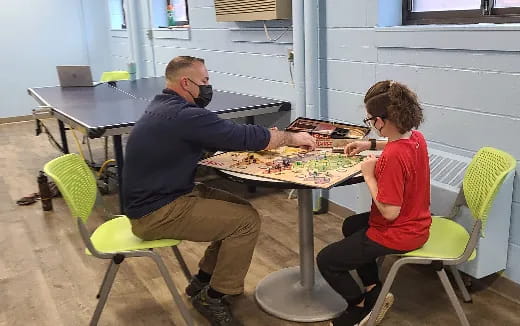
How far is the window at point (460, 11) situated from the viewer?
2.33 metres

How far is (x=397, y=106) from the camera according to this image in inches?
68.7

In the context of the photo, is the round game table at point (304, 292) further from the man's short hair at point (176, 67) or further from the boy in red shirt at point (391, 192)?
the man's short hair at point (176, 67)

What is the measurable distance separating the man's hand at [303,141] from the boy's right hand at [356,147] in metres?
0.14

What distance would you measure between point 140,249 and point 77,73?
364cm

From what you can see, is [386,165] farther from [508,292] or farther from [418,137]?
[508,292]

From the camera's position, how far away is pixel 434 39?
8.13 feet

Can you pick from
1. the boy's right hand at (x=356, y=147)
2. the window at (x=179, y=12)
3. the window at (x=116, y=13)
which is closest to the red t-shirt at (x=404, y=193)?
the boy's right hand at (x=356, y=147)

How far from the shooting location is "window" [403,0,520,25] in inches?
91.9

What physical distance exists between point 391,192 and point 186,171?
79 centimetres

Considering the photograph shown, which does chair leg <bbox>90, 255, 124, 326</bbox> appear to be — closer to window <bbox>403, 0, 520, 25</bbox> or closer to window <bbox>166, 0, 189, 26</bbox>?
window <bbox>403, 0, 520, 25</bbox>

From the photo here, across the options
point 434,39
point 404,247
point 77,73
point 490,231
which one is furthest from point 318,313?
point 77,73

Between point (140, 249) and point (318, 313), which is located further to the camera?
point (318, 313)

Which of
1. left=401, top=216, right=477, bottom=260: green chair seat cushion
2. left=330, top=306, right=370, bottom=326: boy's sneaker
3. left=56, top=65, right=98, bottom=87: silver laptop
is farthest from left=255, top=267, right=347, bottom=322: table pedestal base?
left=56, top=65, right=98, bottom=87: silver laptop

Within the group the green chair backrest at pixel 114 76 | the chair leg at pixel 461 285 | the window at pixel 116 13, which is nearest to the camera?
the chair leg at pixel 461 285
